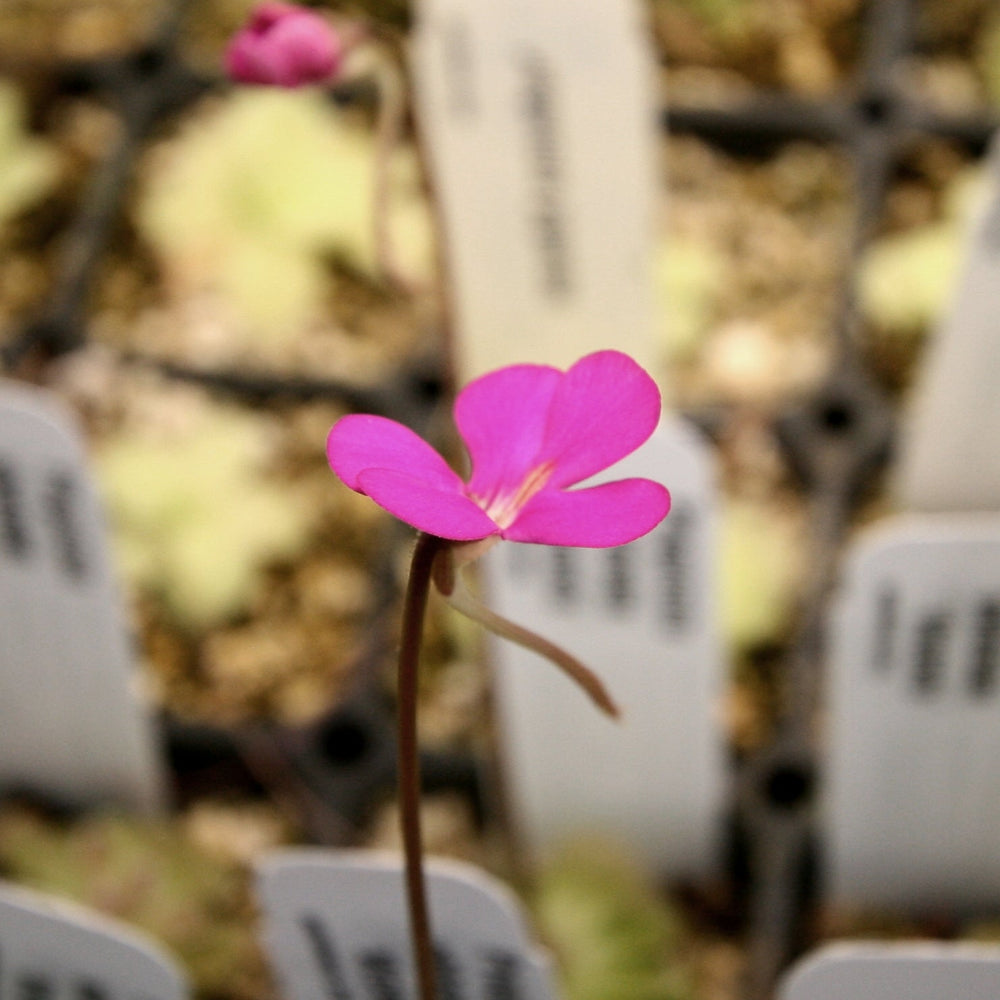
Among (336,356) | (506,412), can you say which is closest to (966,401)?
(506,412)

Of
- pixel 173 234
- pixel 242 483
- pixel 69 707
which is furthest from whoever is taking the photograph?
pixel 173 234

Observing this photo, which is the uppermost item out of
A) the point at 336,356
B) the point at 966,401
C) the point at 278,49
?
the point at 278,49

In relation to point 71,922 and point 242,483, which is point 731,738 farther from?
point 71,922

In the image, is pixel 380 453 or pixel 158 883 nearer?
pixel 380 453

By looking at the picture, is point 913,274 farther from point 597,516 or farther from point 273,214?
point 597,516

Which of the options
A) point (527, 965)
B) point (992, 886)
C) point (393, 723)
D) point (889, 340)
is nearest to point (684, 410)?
point (889, 340)

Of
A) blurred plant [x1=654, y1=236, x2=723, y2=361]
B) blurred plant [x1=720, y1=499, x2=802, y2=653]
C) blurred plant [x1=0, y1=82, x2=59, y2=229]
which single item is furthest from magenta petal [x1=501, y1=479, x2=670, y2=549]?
blurred plant [x1=0, y1=82, x2=59, y2=229]
